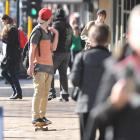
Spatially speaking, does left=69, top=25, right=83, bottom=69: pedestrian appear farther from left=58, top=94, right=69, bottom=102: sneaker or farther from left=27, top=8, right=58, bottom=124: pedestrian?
left=27, top=8, right=58, bottom=124: pedestrian

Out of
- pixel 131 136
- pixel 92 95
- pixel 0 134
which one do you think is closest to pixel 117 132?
pixel 131 136

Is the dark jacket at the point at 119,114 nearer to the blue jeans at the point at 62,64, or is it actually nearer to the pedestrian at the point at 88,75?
the pedestrian at the point at 88,75

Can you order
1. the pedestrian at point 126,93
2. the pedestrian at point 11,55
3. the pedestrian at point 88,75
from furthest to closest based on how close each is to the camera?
the pedestrian at point 11,55 → the pedestrian at point 88,75 → the pedestrian at point 126,93

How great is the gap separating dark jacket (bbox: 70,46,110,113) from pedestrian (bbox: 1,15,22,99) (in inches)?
316

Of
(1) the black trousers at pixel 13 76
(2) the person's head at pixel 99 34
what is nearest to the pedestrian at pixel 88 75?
(2) the person's head at pixel 99 34

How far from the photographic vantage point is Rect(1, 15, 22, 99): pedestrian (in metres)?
16.2

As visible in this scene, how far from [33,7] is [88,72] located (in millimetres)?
18860

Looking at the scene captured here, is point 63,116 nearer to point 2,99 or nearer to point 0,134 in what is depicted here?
point 2,99

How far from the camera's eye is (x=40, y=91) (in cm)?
1133

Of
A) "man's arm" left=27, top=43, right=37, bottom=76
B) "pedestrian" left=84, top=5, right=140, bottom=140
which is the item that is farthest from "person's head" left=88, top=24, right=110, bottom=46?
"man's arm" left=27, top=43, right=37, bottom=76

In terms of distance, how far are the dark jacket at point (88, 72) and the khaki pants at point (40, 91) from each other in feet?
10.4

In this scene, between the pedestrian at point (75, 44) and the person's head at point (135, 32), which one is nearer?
the person's head at point (135, 32)

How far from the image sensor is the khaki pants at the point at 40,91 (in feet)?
37.0

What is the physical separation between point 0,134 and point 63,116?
516 cm
